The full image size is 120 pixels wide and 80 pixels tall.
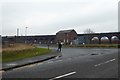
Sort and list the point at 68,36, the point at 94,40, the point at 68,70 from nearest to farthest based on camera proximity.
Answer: the point at 68,70 < the point at 94,40 < the point at 68,36

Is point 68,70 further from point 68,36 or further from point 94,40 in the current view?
point 68,36

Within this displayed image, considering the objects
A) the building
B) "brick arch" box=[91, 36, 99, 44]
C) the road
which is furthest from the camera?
the building

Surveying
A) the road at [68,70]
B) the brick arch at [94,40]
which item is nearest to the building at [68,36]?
the brick arch at [94,40]

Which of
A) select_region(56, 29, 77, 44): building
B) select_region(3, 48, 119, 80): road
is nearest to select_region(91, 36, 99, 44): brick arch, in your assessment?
select_region(56, 29, 77, 44): building

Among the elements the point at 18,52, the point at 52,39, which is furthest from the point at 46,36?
the point at 18,52

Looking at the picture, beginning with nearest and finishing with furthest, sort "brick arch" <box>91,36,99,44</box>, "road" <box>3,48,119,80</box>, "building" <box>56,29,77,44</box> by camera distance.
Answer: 1. "road" <box>3,48,119,80</box>
2. "brick arch" <box>91,36,99,44</box>
3. "building" <box>56,29,77,44</box>

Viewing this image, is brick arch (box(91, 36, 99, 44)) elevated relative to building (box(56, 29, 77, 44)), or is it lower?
lower

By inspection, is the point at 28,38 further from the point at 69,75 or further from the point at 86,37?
the point at 69,75

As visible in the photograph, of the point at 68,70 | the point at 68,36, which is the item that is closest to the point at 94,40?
the point at 68,36

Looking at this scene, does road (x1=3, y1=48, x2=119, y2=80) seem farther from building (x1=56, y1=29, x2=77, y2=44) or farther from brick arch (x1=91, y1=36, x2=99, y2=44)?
building (x1=56, y1=29, x2=77, y2=44)

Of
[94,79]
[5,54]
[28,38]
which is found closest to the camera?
[94,79]

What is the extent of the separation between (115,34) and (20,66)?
288 feet

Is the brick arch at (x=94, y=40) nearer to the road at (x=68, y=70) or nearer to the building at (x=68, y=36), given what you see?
the building at (x=68, y=36)

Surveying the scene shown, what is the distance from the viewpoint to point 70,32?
115 m
